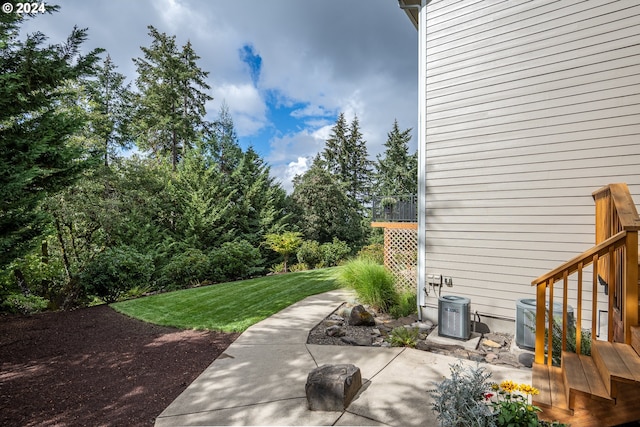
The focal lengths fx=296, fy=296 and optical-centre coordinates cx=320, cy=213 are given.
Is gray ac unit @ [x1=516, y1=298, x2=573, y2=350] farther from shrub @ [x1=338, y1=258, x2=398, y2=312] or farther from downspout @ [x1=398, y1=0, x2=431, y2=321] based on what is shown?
shrub @ [x1=338, y1=258, x2=398, y2=312]

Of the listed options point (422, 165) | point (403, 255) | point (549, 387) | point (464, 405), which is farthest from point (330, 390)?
point (403, 255)

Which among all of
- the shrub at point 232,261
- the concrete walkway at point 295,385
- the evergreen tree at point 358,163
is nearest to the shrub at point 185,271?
the shrub at point 232,261

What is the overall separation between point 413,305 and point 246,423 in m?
3.82

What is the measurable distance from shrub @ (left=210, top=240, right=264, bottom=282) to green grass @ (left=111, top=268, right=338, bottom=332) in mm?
1475

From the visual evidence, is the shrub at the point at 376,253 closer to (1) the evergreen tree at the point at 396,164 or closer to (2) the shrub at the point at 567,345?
(2) the shrub at the point at 567,345

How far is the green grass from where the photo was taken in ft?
16.4

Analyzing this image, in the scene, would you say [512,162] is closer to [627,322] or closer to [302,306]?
[627,322]

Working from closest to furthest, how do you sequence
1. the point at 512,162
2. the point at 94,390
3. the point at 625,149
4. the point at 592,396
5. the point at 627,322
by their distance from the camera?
the point at 592,396, the point at 627,322, the point at 94,390, the point at 625,149, the point at 512,162

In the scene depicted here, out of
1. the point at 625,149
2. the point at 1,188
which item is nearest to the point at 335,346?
the point at 625,149

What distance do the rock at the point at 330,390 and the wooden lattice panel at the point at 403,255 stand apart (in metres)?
3.79

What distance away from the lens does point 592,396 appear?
186 centimetres

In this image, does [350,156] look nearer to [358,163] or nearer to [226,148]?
[358,163]

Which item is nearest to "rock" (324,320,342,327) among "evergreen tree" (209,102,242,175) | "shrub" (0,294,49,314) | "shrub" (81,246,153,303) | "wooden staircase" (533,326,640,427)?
"wooden staircase" (533,326,640,427)

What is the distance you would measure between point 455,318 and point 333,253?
9.46 meters
